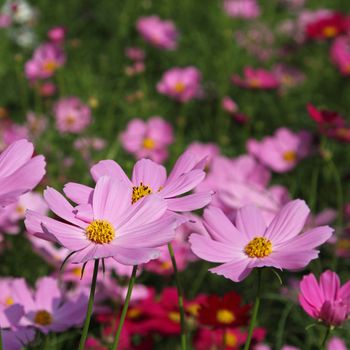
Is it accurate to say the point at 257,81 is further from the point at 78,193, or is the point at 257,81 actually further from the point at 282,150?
the point at 78,193

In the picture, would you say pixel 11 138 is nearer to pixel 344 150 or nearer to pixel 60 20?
pixel 344 150

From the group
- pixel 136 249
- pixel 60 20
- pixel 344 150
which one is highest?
pixel 60 20

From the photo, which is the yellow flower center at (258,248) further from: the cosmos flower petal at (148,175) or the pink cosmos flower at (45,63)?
the pink cosmos flower at (45,63)

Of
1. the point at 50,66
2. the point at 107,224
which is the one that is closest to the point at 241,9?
the point at 50,66

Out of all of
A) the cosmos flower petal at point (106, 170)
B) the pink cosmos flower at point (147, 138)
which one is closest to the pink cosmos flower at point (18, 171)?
the cosmos flower petal at point (106, 170)

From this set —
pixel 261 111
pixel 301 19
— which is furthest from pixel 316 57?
pixel 261 111
